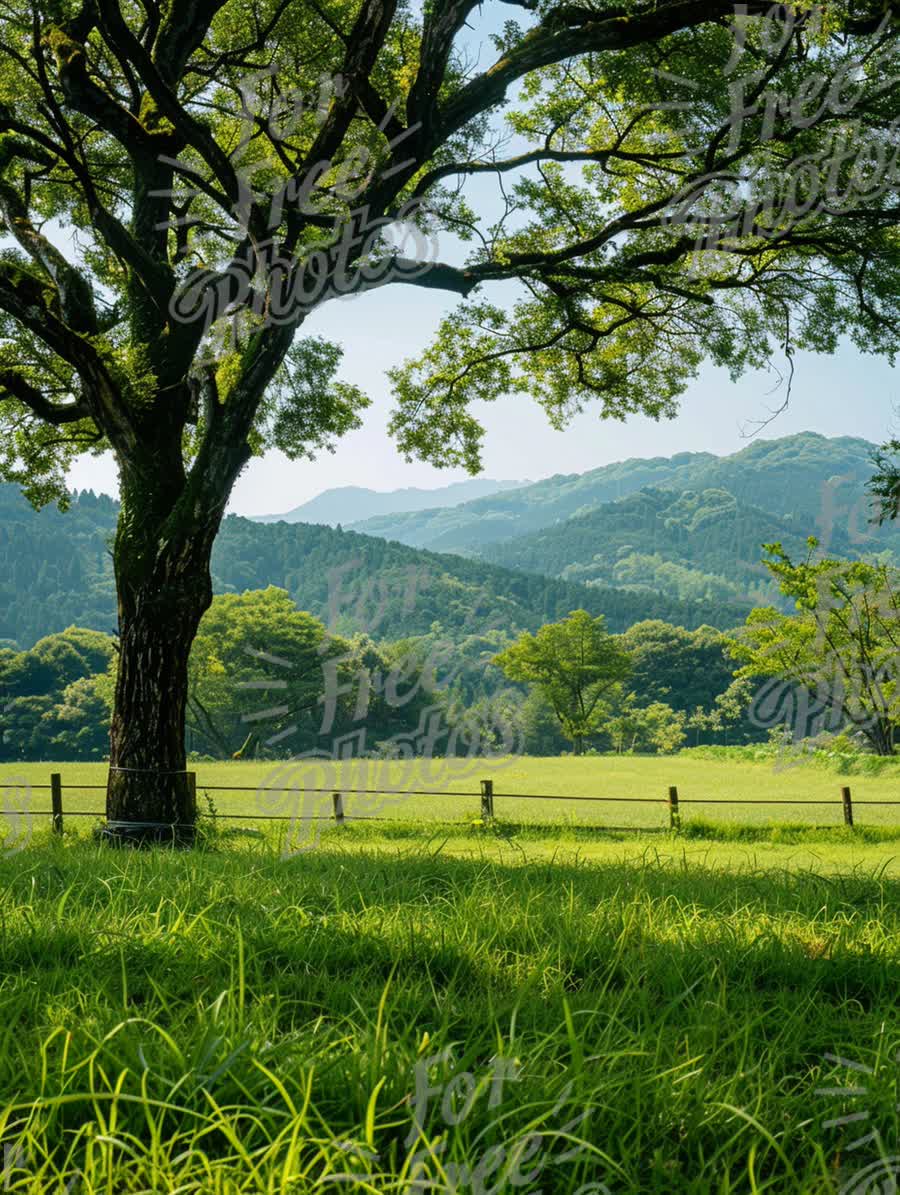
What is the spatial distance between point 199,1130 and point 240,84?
13.9 meters

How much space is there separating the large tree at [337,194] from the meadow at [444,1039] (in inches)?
237

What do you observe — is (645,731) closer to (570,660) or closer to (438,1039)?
(570,660)

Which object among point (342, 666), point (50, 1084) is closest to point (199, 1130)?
point (50, 1084)

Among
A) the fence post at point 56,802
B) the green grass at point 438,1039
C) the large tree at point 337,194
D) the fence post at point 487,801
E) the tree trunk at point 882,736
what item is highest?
the large tree at point 337,194

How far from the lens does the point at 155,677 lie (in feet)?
33.4

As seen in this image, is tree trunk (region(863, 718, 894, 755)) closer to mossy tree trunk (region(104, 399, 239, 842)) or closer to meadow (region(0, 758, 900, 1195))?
mossy tree trunk (region(104, 399, 239, 842))

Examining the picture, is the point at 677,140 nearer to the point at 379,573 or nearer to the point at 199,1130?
the point at 199,1130

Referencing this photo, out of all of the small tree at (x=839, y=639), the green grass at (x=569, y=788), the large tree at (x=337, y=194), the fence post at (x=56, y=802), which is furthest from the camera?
the small tree at (x=839, y=639)

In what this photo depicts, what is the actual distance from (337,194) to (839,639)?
33.0 meters

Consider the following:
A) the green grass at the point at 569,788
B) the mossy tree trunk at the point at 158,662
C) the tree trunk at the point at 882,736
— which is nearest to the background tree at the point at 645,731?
the green grass at the point at 569,788

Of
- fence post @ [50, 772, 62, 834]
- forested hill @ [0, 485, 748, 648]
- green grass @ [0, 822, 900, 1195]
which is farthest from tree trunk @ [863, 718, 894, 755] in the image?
forested hill @ [0, 485, 748, 648]

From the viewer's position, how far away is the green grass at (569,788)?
18531mm

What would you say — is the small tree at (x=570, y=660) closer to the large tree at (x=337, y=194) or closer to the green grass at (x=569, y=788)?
the green grass at (x=569, y=788)

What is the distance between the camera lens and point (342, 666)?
49625 mm
